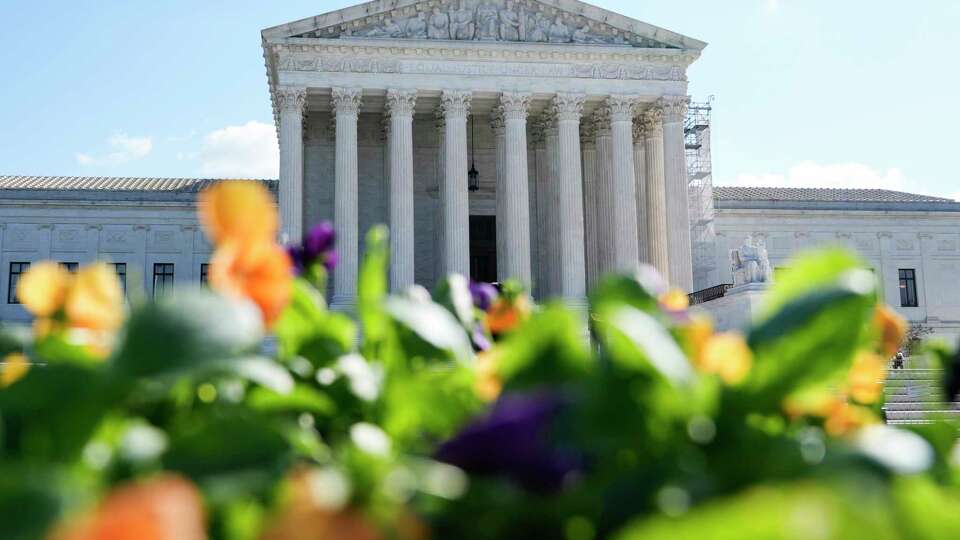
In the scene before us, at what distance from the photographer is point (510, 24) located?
120 feet

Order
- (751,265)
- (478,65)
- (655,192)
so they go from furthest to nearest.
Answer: (655,192), (478,65), (751,265)

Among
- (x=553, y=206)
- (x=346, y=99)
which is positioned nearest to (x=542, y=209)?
(x=553, y=206)

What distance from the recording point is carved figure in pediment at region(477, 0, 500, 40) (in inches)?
1428

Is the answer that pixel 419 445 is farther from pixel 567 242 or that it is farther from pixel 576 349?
pixel 567 242

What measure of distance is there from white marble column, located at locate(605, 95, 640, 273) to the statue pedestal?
13.0 feet

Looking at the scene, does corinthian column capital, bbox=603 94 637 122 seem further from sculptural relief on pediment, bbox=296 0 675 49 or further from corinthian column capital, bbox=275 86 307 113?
corinthian column capital, bbox=275 86 307 113

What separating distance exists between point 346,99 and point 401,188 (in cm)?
417

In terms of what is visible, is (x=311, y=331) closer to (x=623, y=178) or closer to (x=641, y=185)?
(x=623, y=178)

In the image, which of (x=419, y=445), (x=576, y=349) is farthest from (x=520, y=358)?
A: (x=419, y=445)

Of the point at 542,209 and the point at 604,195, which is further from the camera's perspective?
the point at 542,209

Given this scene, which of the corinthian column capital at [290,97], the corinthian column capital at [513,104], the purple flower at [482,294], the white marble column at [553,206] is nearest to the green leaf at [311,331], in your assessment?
Result: the purple flower at [482,294]

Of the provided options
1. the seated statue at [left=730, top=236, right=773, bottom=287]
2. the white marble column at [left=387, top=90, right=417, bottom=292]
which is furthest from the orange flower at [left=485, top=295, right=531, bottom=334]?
the white marble column at [left=387, top=90, right=417, bottom=292]

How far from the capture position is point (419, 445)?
1205 mm

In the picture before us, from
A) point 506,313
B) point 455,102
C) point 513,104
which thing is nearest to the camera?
point 506,313
